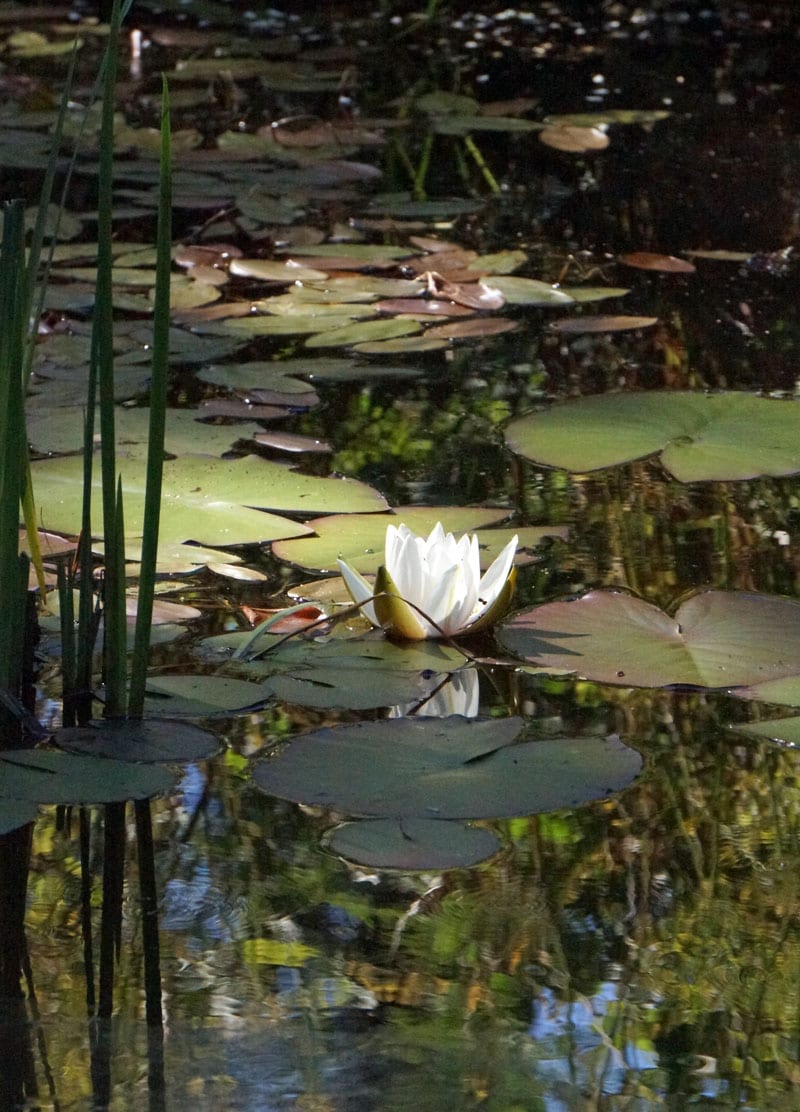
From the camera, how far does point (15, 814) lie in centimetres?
117

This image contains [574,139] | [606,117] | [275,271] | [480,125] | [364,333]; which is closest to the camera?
[364,333]

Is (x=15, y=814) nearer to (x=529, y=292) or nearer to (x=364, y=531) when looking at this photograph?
(x=364, y=531)

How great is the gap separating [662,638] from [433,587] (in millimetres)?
226

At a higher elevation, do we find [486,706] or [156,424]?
[156,424]

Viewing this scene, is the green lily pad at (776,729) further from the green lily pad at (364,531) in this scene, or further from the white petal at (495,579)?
the green lily pad at (364,531)

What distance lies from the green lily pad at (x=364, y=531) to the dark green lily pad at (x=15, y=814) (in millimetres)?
565

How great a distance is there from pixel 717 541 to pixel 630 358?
31.9 inches

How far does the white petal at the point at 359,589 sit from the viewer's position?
152cm

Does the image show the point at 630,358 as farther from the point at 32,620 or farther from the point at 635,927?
the point at 635,927

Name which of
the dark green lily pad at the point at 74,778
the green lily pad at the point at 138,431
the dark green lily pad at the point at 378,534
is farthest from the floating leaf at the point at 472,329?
the dark green lily pad at the point at 74,778

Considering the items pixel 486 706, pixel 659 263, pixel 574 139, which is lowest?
pixel 486 706

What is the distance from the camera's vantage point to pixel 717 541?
1756 mm

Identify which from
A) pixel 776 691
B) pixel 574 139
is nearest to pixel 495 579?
pixel 776 691

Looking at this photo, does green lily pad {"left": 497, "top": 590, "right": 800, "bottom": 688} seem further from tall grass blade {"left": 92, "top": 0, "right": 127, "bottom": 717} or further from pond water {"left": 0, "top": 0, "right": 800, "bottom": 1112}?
tall grass blade {"left": 92, "top": 0, "right": 127, "bottom": 717}
